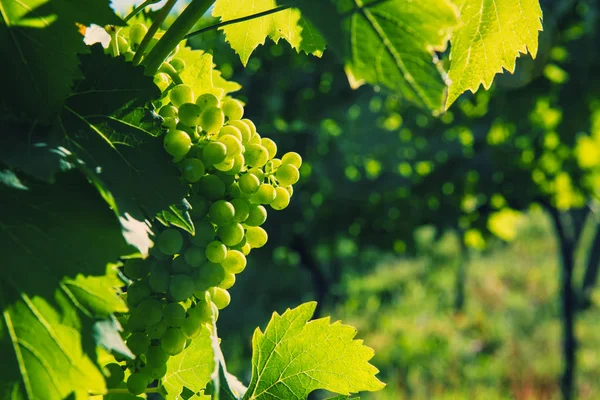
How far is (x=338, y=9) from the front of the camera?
1.26ft

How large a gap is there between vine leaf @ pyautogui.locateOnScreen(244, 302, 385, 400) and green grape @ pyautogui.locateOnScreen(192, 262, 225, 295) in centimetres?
12

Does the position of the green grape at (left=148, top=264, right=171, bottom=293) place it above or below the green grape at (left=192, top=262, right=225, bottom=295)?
above

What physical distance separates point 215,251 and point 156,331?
8 centimetres

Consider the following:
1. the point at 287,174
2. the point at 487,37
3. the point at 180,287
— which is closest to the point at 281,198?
the point at 287,174

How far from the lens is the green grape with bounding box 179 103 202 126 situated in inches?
20.4

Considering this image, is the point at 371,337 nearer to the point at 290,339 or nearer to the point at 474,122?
the point at 474,122

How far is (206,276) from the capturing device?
544 millimetres

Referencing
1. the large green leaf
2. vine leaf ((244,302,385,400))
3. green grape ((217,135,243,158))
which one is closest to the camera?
the large green leaf

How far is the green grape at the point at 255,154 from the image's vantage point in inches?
22.6

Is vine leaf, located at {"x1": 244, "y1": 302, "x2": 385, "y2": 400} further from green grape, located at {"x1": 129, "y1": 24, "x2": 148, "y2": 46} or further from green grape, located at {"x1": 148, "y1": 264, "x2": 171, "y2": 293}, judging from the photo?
green grape, located at {"x1": 129, "y1": 24, "x2": 148, "y2": 46}

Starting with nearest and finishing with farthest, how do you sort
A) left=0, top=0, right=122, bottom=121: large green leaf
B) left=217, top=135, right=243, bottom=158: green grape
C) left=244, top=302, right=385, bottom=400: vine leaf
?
left=0, top=0, right=122, bottom=121: large green leaf, left=217, top=135, right=243, bottom=158: green grape, left=244, top=302, right=385, bottom=400: vine leaf

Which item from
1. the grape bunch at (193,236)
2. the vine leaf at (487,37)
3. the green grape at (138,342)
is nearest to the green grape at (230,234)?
the grape bunch at (193,236)

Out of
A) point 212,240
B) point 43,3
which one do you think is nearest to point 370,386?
point 212,240

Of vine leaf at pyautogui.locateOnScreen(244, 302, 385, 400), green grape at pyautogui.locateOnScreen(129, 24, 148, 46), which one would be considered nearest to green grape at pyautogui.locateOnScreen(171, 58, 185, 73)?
green grape at pyautogui.locateOnScreen(129, 24, 148, 46)
